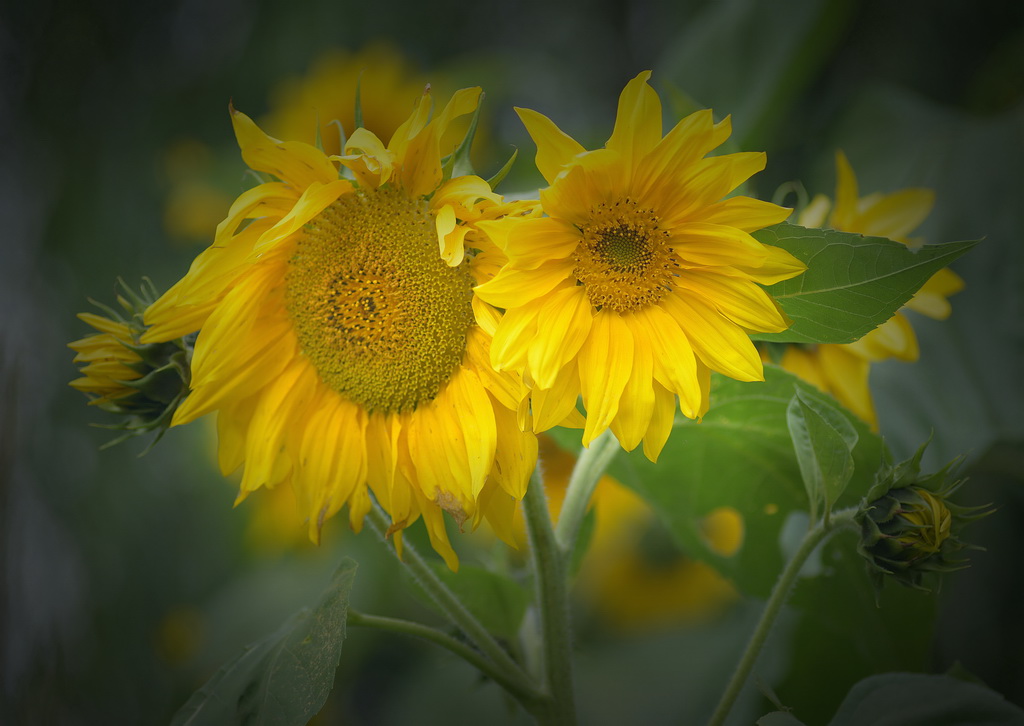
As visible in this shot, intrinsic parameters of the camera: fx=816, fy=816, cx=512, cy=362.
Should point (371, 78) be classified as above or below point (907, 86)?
below

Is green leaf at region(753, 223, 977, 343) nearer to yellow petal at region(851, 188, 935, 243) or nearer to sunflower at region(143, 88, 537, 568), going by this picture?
sunflower at region(143, 88, 537, 568)

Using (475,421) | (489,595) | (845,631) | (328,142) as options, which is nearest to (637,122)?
(475,421)

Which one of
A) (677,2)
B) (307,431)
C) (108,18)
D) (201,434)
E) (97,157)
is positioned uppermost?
(677,2)

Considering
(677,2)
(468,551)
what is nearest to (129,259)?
(468,551)

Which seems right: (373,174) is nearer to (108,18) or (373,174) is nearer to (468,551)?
(468,551)

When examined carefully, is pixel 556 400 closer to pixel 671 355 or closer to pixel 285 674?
pixel 671 355

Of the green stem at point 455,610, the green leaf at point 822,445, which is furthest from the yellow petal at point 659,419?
the green stem at point 455,610

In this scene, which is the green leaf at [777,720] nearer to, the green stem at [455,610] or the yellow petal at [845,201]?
the green stem at [455,610]
